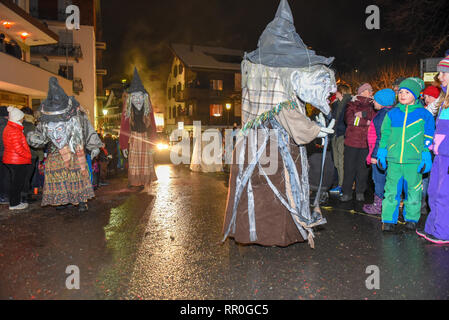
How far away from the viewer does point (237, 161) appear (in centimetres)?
365

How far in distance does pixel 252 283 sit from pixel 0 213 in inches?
189

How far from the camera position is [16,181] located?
18.7 ft

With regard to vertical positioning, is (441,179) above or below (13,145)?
below

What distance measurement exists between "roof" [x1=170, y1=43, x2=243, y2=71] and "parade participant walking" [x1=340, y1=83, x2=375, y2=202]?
107 ft

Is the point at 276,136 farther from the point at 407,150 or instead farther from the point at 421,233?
the point at 421,233

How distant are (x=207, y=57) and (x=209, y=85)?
375 centimetres

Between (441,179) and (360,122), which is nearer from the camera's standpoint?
(441,179)

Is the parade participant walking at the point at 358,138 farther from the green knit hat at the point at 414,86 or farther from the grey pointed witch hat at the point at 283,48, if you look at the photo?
the grey pointed witch hat at the point at 283,48

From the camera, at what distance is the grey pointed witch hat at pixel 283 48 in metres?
3.43

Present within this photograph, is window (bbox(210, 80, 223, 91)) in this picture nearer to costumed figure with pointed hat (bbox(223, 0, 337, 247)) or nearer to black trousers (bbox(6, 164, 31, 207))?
black trousers (bbox(6, 164, 31, 207))

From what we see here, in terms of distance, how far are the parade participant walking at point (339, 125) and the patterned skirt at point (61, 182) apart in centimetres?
511

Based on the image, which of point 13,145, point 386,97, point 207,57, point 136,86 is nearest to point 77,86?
point 207,57

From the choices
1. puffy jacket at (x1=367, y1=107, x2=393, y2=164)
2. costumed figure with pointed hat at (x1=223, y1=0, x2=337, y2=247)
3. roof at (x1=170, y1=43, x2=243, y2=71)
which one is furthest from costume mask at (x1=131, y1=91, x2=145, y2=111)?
roof at (x1=170, y1=43, x2=243, y2=71)
